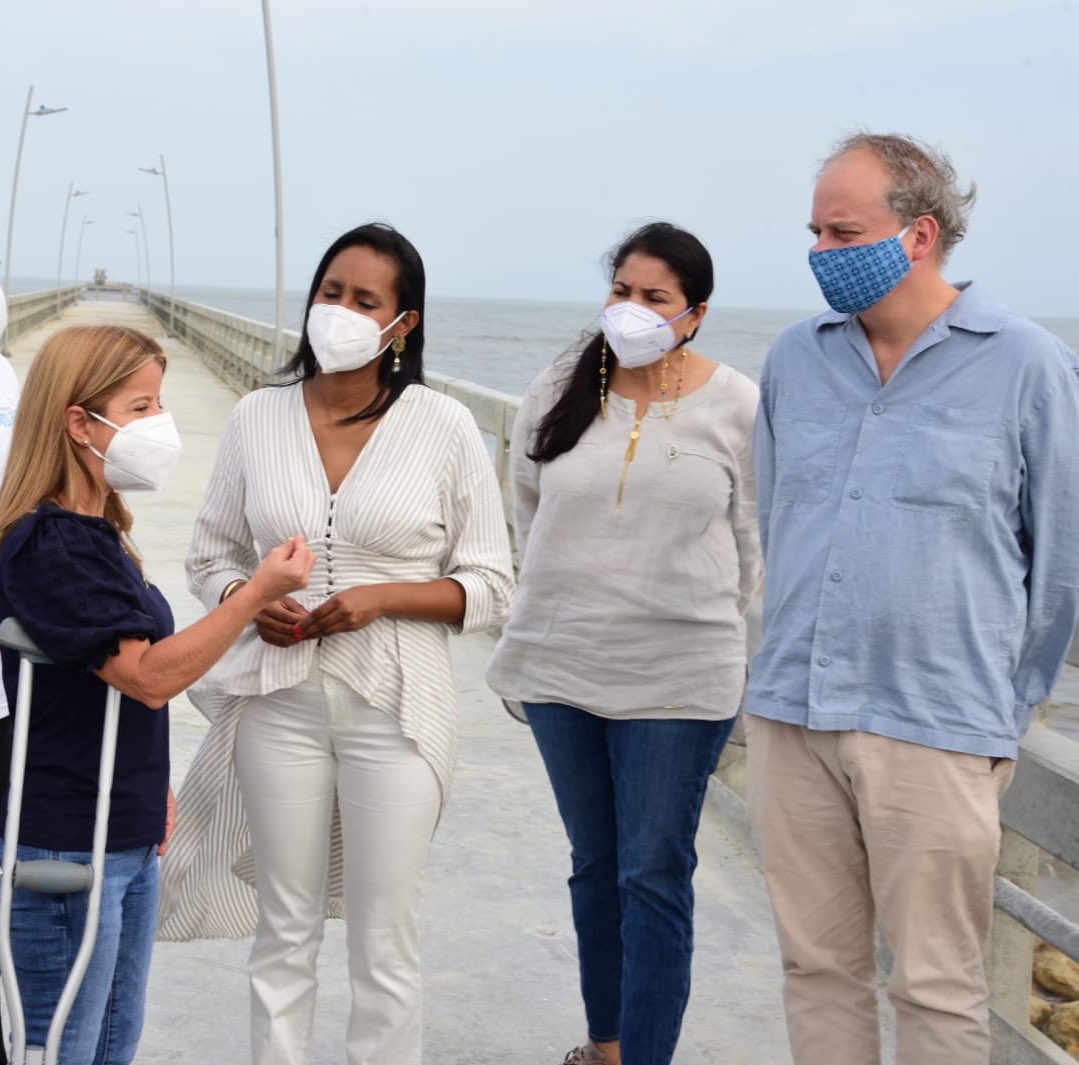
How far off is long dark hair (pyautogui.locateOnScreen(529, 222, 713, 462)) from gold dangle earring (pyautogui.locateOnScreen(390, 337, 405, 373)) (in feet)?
1.29

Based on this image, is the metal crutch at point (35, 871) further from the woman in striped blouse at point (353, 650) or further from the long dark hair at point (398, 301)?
the long dark hair at point (398, 301)

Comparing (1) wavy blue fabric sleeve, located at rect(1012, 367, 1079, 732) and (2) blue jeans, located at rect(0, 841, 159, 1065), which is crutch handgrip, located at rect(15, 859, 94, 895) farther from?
(1) wavy blue fabric sleeve, located at rect(1012, 367, 1079, 732)

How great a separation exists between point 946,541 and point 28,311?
39.8 m

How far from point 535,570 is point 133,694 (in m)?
1.20

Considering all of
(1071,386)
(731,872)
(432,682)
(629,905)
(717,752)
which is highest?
(1071,386)

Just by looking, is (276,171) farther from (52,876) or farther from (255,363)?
(52,876)

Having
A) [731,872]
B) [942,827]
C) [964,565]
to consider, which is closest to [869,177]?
[964,565]

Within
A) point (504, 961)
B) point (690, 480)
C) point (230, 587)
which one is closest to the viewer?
point (230, 587)

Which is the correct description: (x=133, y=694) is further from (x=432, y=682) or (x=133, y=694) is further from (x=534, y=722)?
(x=534, y=722)

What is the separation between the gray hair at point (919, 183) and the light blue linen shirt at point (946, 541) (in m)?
0.12

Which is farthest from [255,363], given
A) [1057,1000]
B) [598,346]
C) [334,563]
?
[334,563]

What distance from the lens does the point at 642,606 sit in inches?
142

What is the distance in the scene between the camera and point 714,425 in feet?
11.9

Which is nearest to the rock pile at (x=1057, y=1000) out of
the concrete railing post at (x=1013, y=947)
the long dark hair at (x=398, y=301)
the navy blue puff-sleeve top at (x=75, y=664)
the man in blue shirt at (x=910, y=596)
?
the concrete railing post at (x=1013, y=947)
